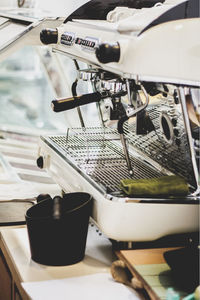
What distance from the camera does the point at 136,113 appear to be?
1683 millimetres

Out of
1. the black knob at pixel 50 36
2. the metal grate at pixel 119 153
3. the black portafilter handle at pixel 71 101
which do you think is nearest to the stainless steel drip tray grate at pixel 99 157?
the metal grate at pixel 119 153

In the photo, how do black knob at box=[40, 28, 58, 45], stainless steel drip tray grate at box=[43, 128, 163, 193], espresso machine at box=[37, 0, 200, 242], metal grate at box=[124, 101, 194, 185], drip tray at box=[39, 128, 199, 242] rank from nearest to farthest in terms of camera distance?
espresso machine at box=[37, 0, 200, 242] < drip tray at box=[39, 128, 199, 242] < metal grate at box=[124, 101, 194, 185] < stainless steel drip tray grate at box=[43, 128, 163, 193] < black knob at box=[40, 28, 58, 45]

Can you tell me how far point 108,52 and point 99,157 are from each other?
2.37 feet

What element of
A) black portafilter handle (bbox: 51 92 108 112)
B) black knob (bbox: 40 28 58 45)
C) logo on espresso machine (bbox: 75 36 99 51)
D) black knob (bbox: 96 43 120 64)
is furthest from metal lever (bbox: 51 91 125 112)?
black knob (bbox: 96 43 120 64)

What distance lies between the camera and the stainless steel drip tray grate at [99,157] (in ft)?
6.01

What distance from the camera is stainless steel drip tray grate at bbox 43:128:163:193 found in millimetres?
1831

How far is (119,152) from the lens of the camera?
211 centimetres

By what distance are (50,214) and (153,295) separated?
1.71 feet

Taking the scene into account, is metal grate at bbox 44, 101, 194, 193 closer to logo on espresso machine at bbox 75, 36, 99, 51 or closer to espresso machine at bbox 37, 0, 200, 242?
espresso machine at bbox 37, 0, 200, 242

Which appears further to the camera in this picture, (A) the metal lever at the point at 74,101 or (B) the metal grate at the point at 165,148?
(A) the metal lever at the point at 74,101

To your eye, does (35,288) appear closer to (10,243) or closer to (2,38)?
(10,243)

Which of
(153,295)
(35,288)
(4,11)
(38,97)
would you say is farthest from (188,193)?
(38,97)

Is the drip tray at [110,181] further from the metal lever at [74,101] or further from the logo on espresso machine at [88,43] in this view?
the logo on espresso machine at [88,43]

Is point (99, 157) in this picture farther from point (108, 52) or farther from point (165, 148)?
point (108, 52)
